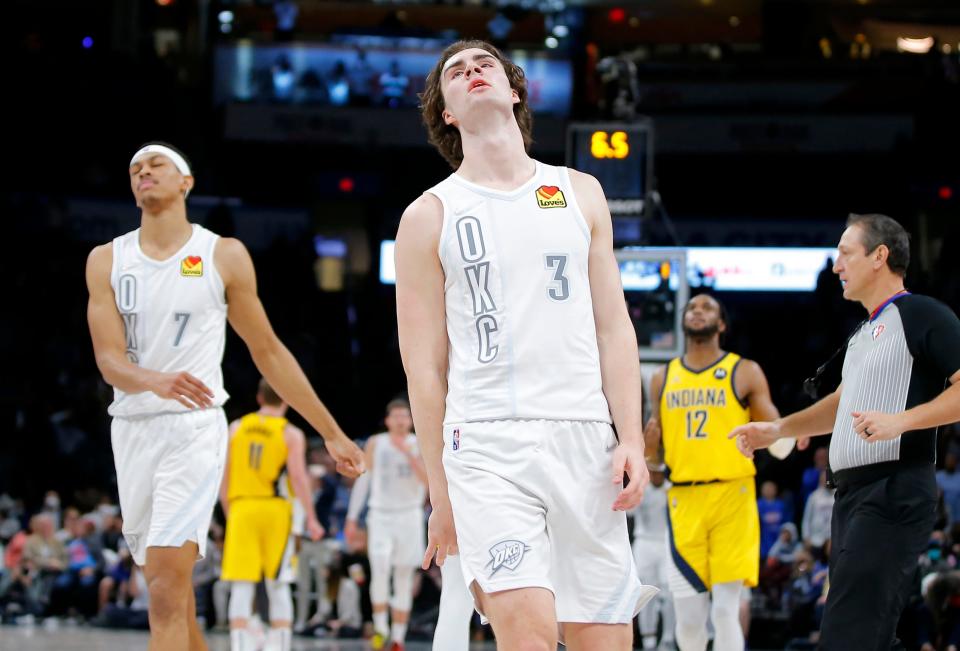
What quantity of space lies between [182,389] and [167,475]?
59 centimetres

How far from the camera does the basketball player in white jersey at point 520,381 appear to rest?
137 inches

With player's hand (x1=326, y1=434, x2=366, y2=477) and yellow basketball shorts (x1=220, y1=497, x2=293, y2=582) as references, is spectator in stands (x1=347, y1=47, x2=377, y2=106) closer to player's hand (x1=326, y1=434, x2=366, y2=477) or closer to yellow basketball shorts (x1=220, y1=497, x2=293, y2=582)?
yellow basketball shorts (x1=220, y1=497, x2=293, y2=582)

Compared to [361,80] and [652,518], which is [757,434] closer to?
[652,518]

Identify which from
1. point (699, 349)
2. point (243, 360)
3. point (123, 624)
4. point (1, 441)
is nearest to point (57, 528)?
point (123, 624)

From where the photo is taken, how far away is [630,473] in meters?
3.53

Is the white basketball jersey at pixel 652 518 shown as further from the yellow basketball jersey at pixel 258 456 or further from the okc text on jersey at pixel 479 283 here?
the okc text on jersey at pixel 479 283

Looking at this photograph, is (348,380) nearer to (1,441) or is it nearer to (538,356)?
(1,441)

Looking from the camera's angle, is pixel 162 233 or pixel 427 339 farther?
pixel 162 233

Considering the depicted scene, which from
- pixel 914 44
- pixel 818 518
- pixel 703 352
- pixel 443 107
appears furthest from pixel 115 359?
pixel 914 44

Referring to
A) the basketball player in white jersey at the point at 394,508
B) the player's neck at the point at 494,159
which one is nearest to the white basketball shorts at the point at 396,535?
the basketball player in white jersey at the point at 394,508

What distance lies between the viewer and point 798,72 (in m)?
24.4

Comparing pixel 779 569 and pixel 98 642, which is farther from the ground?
pixel 779 569

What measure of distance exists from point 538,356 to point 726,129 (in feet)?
71.0

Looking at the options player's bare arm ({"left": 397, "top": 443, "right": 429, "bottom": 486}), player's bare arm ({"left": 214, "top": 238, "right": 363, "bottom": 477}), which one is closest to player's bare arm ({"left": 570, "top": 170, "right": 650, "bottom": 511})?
player's bare arm ({"left": 214, "top": 238, "right": 363, "bottom": 477})
